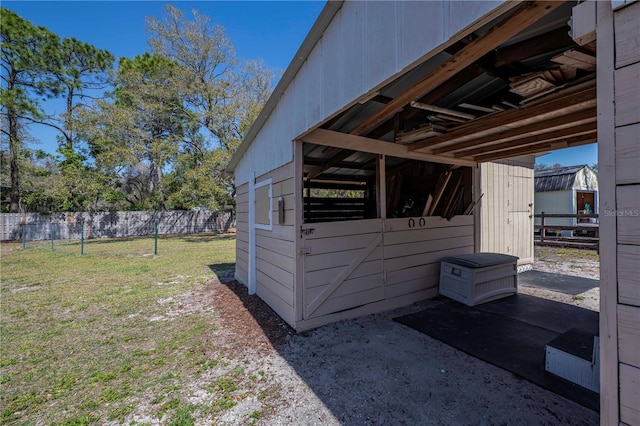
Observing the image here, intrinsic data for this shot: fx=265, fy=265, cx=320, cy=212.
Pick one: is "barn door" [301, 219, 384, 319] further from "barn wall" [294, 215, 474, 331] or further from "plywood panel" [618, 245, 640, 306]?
"plywood panel" [618, 245, 640, 306]

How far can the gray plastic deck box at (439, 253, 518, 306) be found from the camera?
12.0 feet

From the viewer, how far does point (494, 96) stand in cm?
275

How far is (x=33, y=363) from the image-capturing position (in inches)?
99.0

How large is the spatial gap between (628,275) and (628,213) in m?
0.19

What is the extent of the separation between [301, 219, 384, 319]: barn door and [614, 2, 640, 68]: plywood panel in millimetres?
2566

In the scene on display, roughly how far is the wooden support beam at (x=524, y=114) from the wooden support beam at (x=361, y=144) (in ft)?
2.17

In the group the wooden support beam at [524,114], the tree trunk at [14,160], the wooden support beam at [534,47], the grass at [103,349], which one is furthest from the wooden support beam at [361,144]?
the tree trunk at [14,160]

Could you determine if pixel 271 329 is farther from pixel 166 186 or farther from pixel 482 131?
pixel 166 186

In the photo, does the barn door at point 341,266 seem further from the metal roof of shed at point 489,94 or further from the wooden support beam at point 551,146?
the wooden support beam at point 551,146

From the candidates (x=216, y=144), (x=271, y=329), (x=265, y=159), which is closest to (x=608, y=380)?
(x=271, y=329)

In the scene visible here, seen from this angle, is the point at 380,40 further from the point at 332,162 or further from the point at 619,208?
the point at 332,162

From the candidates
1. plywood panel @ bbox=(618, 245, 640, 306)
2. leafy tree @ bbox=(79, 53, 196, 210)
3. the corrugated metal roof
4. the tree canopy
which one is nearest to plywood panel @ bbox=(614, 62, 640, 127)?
plywood panel @ bbox=(618, 245, 640, 306)

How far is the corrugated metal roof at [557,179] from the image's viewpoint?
36.4ft

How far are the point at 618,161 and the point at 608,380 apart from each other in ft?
2.27
